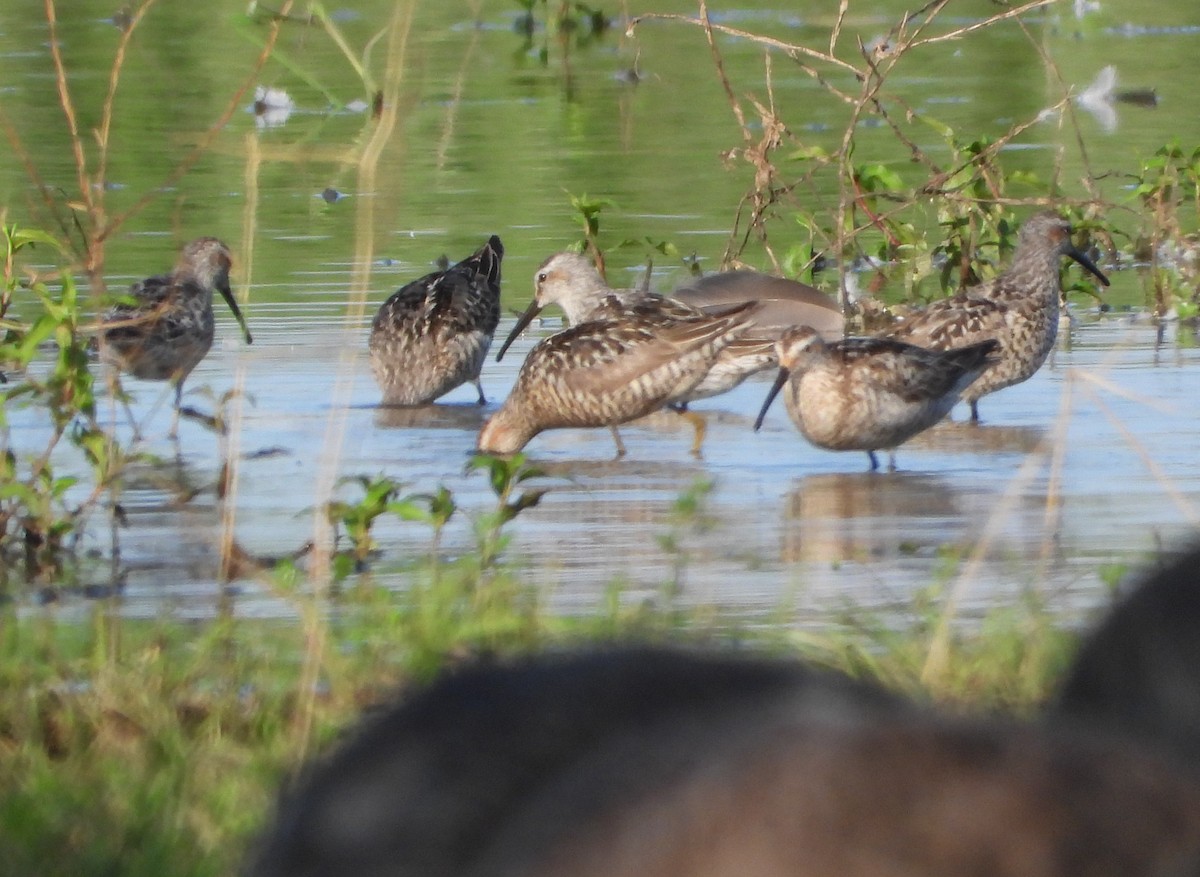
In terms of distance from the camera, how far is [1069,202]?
991 centimetres

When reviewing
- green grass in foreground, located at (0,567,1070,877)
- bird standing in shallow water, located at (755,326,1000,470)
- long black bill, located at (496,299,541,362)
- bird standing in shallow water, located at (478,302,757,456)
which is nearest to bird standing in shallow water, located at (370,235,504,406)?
long black bill, located at (496,299,541,362)

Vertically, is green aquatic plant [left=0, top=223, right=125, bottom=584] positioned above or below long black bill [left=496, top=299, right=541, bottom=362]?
below

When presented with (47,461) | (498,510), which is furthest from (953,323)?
(47,461)

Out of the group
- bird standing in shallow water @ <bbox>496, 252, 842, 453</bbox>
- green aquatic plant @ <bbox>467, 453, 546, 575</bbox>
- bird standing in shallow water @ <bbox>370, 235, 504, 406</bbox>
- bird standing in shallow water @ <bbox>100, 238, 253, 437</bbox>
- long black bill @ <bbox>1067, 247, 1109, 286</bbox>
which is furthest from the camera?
long black bill @ <bbox>1067, 247, 1109, 286</bbox>

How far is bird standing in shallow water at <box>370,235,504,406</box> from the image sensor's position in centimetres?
938

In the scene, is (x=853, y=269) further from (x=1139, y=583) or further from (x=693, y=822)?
(x=693, y=822)

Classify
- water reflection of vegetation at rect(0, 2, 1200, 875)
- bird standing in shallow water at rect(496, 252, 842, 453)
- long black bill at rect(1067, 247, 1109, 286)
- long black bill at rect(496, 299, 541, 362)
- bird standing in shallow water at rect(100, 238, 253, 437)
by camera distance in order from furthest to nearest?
long black bill at rect(496, 299, 541, 362), long black bill at rect(1067, 247, 1109, 286), bird standing in shallow water at rect(496, 252, 842, 453), bird standing in shallow water at rect(100, 238, 253, 437), water reflection of vegetation at rect(0, 2, 1200, 875)

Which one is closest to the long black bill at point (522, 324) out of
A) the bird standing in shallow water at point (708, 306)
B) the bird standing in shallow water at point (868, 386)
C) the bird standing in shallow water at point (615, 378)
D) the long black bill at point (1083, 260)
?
the bird standing in shallow water at point (708, 306)

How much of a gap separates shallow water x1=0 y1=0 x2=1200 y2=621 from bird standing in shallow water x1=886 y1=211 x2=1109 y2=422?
0.19m

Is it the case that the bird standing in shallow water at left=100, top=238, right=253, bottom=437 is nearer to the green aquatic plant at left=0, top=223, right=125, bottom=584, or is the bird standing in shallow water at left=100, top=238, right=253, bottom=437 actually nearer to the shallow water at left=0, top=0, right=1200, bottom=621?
the shallow water at left=0, top=0, right=1200, bottom=621

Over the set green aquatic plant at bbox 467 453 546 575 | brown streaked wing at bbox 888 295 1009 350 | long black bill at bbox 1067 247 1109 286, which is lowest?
green aquatic plant at bbox 467 453 546 575

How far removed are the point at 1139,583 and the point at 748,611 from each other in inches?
115

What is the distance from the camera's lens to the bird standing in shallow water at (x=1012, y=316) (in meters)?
8.79

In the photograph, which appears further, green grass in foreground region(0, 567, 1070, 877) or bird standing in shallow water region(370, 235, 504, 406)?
bird standing in shallow water region(370, 235, 504, 406)
